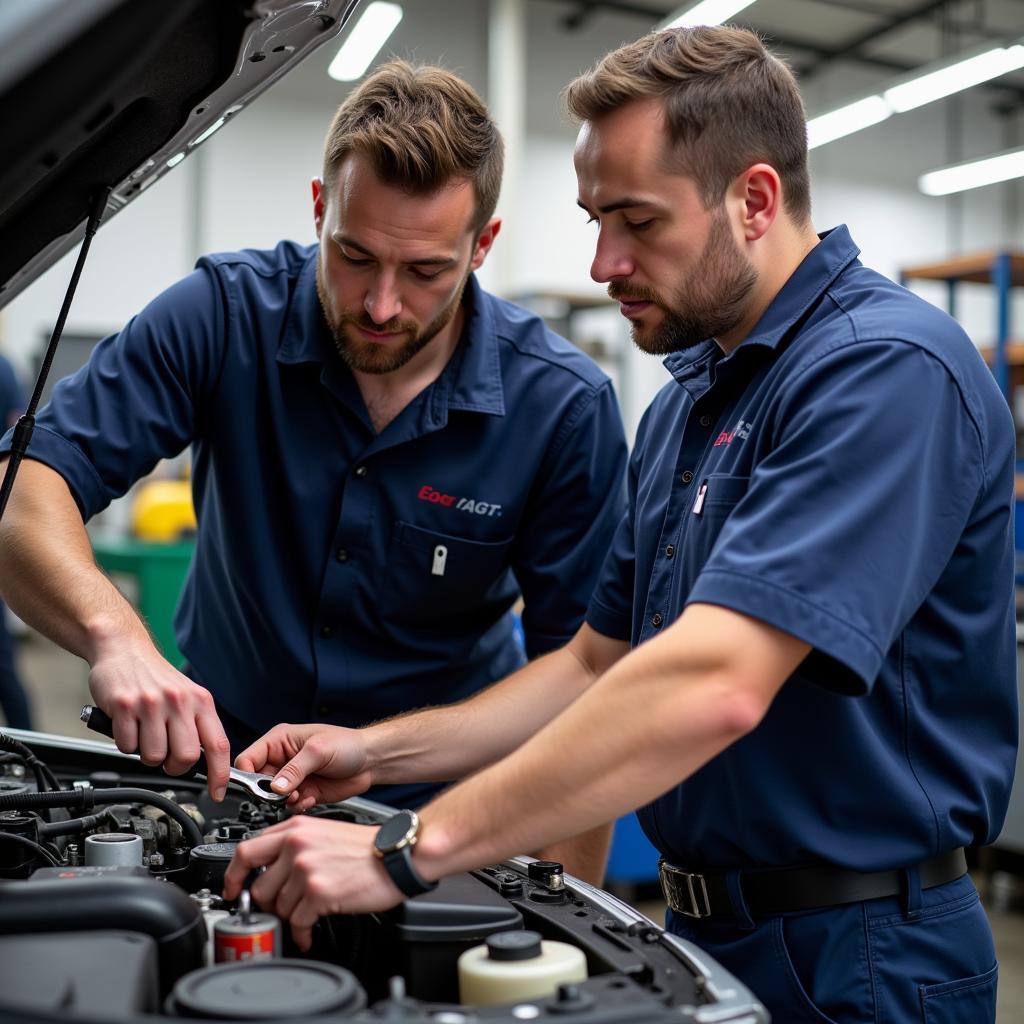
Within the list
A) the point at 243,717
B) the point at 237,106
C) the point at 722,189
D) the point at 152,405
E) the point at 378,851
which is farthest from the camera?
the point at 243,717

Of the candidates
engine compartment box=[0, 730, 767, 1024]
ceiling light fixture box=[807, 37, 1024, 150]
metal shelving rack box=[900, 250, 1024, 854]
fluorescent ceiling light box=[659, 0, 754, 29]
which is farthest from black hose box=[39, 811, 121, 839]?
ceiling light fixture box=[807, 37, 1024, 150]

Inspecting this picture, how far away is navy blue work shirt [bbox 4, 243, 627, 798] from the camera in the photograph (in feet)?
5.32

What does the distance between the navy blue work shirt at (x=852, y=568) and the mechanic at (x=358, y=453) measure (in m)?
0.47

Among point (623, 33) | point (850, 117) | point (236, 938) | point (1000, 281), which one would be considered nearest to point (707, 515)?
point (236, 938)

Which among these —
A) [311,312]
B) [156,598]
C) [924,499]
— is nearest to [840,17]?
[156,598]

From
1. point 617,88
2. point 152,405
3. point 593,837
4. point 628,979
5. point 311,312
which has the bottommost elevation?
point 593,837

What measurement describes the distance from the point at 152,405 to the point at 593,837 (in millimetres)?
884

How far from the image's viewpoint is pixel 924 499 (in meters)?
0.90

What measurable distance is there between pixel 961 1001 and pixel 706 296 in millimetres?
708

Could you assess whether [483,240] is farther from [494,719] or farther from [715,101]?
[494,719]

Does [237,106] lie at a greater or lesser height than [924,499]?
greater

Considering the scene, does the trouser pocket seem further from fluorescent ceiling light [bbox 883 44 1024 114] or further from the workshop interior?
fluorescent ceiling light [bbox 883 44 1024 114]

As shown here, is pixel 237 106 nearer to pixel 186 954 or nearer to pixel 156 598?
pixel 186 954

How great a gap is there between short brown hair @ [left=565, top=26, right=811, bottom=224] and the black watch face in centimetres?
65
